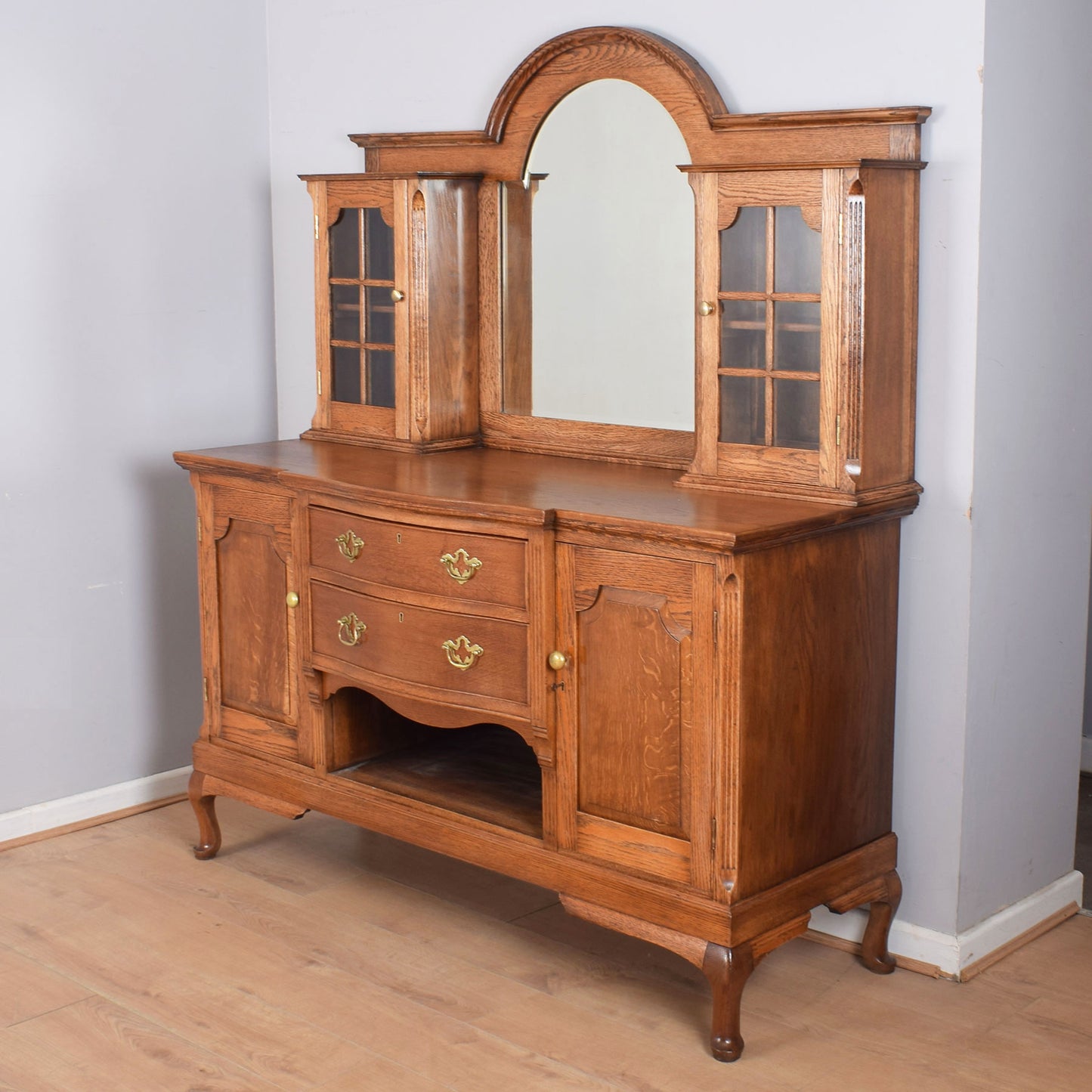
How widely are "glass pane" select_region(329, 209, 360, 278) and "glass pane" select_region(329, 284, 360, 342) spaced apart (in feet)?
0.12

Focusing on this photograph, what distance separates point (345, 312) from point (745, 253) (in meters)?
1.18

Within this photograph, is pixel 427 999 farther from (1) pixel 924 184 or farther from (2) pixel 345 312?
(1) pixel 924 184

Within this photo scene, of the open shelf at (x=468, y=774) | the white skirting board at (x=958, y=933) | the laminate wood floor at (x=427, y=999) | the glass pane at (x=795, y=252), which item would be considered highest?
the glass pane at (x=795, y=252)

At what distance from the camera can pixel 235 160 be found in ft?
13.1

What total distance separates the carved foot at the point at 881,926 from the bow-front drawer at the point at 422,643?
85 centimetres

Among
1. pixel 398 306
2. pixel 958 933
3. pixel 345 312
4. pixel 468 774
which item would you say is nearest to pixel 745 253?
pixel 398 306

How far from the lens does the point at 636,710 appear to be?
2.71 meters

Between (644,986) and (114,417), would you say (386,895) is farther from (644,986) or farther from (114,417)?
(114,417)

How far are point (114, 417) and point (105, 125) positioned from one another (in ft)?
2.42

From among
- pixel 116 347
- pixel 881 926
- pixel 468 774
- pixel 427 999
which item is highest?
pixel 116 347

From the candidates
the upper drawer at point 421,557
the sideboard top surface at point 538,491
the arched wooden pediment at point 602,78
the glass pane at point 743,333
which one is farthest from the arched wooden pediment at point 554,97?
the upper drawer at point 421,557

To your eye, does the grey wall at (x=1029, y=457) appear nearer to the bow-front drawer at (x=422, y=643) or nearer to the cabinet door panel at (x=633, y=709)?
the cabinet door panel at (x=633, y=709)

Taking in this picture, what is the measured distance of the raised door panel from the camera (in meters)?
3.36

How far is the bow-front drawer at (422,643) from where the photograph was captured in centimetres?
286
